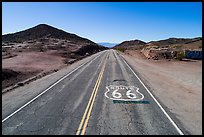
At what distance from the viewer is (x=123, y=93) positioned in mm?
16203

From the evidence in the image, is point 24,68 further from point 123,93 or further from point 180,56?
point 180,56

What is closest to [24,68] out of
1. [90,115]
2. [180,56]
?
[90,115]

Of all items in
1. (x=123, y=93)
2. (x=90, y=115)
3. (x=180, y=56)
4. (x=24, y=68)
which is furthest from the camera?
(x=180, y=56)

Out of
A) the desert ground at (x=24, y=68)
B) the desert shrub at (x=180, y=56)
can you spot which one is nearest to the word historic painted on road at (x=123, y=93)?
the desert ground at (x=24, y=68)

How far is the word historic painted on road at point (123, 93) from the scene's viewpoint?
1480 cm

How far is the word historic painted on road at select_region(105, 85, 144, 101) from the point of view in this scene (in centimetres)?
1480

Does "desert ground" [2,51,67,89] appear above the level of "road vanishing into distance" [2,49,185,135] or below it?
above

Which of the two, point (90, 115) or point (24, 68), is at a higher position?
point (24, 68)

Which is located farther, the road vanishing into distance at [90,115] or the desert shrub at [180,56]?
the desert shrub at [180,56]

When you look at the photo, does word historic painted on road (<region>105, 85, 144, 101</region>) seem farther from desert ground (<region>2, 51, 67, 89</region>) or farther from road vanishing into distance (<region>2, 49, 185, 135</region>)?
desert ground (<region>2, 51, 67, 89</region>)

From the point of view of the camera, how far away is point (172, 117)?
1121cm

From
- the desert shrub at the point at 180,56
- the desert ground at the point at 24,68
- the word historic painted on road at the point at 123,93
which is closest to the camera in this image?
the word historic painted on road at the point at 123,93

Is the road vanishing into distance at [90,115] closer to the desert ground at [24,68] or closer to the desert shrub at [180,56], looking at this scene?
the desert ground at [24,68]

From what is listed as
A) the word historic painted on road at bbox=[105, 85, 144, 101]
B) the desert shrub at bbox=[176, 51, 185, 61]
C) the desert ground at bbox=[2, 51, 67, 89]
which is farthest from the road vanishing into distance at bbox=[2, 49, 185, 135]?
the desert shrub at bbox=[176, 51, 185, 61]
